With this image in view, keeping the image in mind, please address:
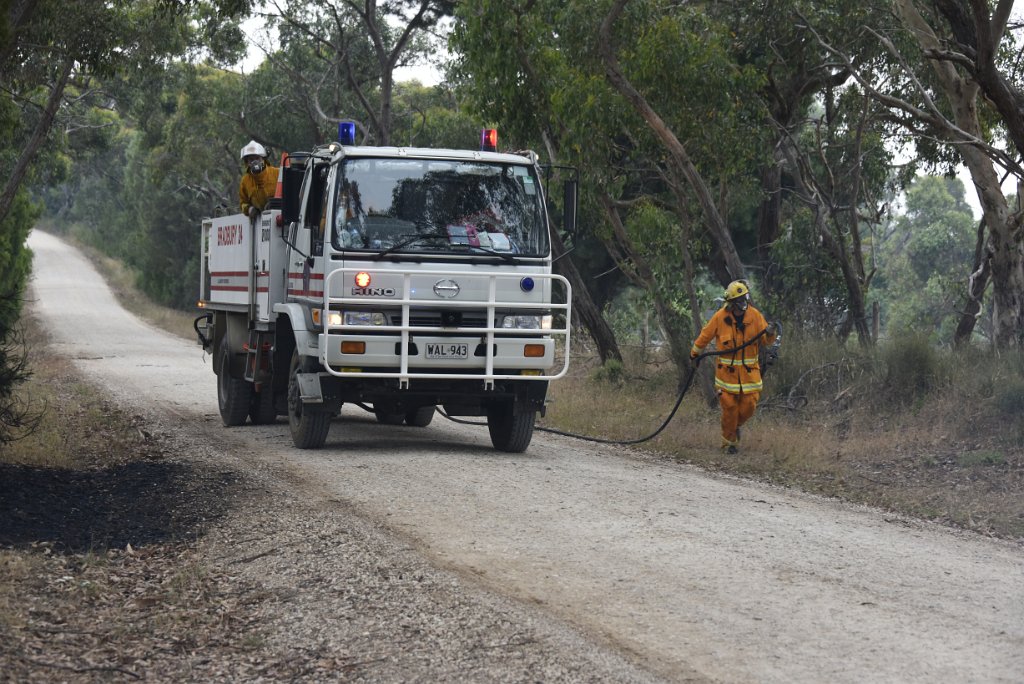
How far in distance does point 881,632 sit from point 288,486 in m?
5.14

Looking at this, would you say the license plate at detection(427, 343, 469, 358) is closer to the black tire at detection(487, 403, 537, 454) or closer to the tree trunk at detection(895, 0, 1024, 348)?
the black tire at detection(487, 403, 537, 454)

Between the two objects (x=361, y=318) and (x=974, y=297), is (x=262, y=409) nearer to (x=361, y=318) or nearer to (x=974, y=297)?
(x=361, y=318)

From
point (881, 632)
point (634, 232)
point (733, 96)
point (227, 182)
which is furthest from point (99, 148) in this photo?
point (881, 632)

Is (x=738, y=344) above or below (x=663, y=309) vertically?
below

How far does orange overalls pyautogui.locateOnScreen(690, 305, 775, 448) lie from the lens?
488 inches

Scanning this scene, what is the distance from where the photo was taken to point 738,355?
12438mm

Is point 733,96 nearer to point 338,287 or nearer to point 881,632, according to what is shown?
point 338,287

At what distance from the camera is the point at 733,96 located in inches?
643

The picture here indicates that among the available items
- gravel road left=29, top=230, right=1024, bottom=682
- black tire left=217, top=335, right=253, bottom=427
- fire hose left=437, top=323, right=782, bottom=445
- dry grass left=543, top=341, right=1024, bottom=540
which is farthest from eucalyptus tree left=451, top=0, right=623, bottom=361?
gravel road left=29, top=230, right=1024, bottom=682

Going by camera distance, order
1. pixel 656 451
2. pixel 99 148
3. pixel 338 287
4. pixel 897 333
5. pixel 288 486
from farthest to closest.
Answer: pixel 99 148 < pixel 897 333 < pixel 656 451 < pixel 338 287 < pixel 288 486

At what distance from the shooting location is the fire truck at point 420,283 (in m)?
10.8

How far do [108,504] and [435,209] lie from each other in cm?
379

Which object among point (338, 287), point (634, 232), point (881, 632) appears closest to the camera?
point (881, 632)

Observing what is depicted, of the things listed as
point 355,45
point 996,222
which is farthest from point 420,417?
point 355,45
